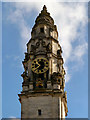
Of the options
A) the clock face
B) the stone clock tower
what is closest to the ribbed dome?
the stone clock tower

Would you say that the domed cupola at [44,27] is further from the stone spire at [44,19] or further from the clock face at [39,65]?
the clock face at [39,65]

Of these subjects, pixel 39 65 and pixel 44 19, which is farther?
pixel 44 19

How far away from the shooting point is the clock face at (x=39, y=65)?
229 ft

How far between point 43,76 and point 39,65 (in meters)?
1.96

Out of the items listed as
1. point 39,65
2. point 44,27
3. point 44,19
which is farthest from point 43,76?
point 44,19

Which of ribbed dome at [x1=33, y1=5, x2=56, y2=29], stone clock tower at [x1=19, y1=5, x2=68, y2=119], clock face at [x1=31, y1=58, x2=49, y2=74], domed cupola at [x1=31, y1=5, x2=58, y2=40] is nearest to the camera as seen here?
stone clock tower at [x1=19, y1=5, x2=68, y2=119]

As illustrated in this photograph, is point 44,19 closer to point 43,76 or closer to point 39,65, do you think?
point 39,65

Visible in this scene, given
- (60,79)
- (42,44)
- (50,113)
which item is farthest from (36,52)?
(50,113)

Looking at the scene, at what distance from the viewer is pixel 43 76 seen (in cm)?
6988

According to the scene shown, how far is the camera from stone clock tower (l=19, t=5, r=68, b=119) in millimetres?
66500

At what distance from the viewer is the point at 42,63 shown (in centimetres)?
7094

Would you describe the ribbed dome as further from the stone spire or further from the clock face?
the clock face

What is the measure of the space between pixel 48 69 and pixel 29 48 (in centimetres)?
691

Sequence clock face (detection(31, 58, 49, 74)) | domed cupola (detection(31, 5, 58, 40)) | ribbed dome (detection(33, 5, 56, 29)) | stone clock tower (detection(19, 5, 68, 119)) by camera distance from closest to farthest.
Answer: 1. stone clock tower (detection(19, 5, 68, 119))
2. clock face (detection(31, 58, 49, 74))
3. domed cupola (detection(31, 5, 58, 40))
4. ribbed dome (detection(33, 5, 56, 29))
